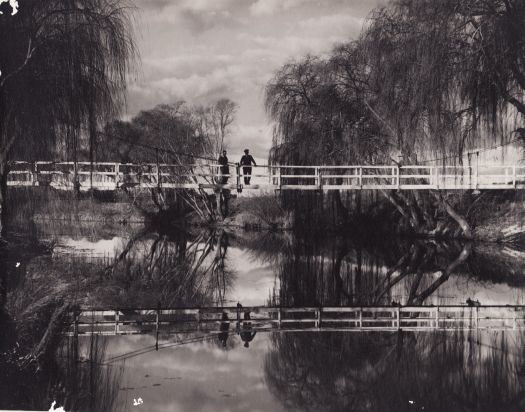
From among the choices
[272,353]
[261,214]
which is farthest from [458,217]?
[272,353]

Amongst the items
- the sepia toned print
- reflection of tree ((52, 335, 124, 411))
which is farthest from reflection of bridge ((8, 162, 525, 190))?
reflection of tree ((52, 335, 124, 411))

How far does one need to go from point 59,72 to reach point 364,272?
426cm

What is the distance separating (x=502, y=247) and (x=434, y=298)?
6.63m

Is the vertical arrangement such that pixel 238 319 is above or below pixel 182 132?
below

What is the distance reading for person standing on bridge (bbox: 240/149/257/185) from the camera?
43.7ft

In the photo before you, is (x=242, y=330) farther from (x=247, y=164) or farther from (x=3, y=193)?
(x=247, y=164)

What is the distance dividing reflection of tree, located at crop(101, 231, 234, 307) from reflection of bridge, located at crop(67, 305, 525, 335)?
0.51m

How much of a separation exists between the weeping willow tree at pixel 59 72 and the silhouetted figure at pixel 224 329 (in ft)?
9.15

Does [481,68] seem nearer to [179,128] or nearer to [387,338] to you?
[387,338]

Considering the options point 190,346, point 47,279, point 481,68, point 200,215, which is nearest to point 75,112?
point 47,279

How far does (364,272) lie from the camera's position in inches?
319

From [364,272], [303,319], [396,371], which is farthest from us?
[364,272]

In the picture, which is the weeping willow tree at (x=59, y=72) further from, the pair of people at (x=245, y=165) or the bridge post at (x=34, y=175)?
the pair of people at (x=245, y=165)

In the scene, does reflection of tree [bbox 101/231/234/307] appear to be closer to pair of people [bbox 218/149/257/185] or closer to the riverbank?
the riverbank
